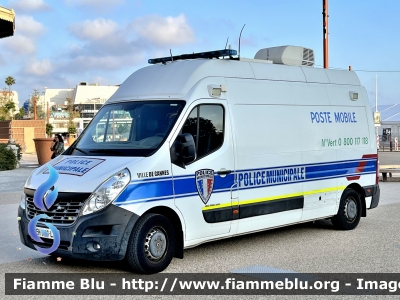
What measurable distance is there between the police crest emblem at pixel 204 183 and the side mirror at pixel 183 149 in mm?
288

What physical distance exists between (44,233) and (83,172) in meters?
0.85

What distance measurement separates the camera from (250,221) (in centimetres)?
834

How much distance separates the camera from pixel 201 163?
7.67 m

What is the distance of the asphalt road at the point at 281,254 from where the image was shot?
735 centimetres

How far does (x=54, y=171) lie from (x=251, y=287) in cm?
271

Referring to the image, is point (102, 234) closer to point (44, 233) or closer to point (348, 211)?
point (44, 233)

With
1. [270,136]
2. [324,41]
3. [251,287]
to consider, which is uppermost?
[324,41]

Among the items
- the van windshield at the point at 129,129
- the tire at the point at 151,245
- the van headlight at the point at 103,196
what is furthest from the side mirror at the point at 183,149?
the van headlight at the point at 103,196

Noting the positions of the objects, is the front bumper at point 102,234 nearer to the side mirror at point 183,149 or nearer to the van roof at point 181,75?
the side mirror at point 183,149

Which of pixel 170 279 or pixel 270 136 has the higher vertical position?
pixel 270 136

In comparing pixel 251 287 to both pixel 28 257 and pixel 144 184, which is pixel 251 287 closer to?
pixel 144 184

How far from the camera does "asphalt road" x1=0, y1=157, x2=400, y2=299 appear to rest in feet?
24.1

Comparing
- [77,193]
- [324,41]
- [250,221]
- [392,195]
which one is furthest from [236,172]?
[324,41]

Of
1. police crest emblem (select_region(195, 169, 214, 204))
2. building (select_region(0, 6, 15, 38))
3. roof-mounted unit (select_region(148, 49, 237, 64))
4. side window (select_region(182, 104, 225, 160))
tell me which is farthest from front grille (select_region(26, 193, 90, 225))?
building (select_region(0, 6, 15, 38))
